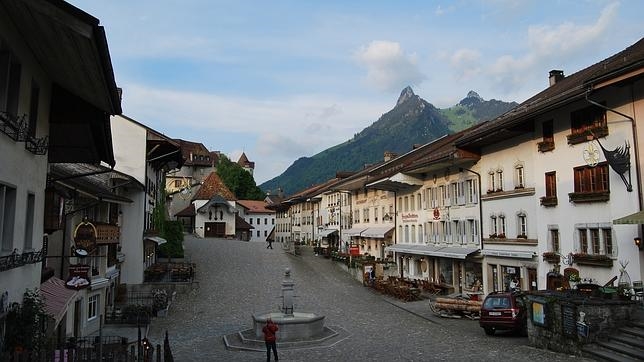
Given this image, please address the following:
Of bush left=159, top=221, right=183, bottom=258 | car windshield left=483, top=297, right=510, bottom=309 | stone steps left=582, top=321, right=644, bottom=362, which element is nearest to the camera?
stone steps left=582, top=321, right=644, bottom=362

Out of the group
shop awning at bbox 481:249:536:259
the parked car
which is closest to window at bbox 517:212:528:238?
shop awning at bbox 481:249:536:259

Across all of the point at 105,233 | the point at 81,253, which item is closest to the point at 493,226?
the point at 105,233

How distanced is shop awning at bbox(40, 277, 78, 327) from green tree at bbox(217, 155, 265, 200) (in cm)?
10916

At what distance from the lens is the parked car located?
21.9 m

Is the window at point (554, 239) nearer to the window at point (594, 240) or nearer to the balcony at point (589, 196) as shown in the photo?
the balcony at point (589, 196)

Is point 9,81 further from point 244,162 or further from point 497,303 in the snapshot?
point 244,162

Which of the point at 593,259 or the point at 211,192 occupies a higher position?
the point at 211,192

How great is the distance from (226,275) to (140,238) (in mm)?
10363

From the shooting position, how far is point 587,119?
2375 centimetres

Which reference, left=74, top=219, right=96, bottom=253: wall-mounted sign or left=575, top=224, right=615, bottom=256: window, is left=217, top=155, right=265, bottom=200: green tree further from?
left=74, top=219, right=96, bottom=253: wall-mounted sign

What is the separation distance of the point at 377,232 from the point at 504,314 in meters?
29.1

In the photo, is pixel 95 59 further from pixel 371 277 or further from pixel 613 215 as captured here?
pixel 371 277

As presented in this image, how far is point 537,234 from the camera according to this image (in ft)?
90.0

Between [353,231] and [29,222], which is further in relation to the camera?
[353,231]
